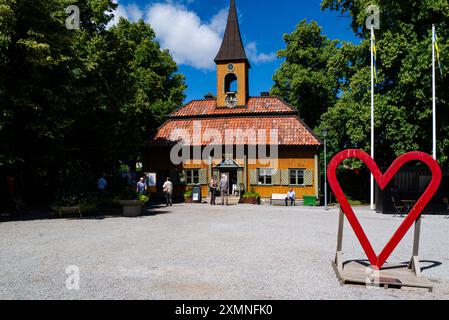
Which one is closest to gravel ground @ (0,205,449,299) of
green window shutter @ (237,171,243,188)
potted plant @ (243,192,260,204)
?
potted plant @ (243,192,260,204)

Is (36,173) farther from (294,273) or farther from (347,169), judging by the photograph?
Result: (347,169)

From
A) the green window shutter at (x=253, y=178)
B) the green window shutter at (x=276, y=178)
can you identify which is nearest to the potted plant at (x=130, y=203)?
the green window shutter at (x=253, y=178)

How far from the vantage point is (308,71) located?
105ft

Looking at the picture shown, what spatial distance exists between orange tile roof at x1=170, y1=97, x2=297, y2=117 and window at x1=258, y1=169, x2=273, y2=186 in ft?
15.0

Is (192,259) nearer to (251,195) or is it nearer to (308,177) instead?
(251,195)

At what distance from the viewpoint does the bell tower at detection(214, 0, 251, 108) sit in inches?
1086

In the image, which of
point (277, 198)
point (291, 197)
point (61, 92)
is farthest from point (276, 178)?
point (61, 92)

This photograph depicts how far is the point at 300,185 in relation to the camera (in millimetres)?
24469

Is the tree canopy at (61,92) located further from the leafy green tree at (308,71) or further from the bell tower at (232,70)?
the leafy green tree at (308,71)

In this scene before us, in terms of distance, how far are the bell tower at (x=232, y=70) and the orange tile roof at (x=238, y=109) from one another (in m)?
0.57

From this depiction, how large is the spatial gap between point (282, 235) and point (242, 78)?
1888 cm

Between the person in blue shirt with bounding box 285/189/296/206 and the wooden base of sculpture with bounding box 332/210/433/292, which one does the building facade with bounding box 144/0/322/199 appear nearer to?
the person in blue shirt with bounding box 285/189/296/206

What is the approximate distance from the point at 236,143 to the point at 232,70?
6581 mm
